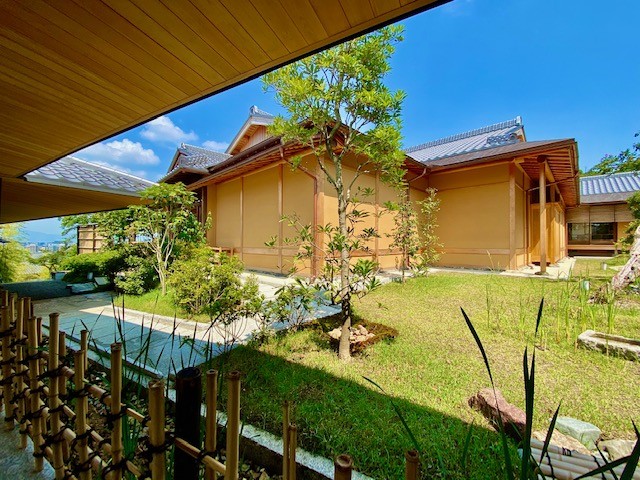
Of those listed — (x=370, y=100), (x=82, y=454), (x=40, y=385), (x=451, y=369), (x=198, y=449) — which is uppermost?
(x=370, y=100)

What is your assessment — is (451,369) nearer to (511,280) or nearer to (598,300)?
(598,300)

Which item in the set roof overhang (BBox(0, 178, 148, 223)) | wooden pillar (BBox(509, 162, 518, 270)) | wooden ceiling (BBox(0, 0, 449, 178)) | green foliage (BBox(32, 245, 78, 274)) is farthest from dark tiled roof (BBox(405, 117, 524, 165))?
green foliage (BBox(32, 245, 78, 274))

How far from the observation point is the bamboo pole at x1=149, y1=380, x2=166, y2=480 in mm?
899

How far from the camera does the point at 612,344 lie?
3014mm

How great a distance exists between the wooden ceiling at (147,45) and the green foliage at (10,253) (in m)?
10.4

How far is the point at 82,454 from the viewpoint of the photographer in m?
1.24

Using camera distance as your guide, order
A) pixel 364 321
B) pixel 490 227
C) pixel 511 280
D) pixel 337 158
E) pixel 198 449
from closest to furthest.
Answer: pixel 198 449 < pixel 337 158 < pixel 364 321 < pixel 511 280 < pixel 490 227

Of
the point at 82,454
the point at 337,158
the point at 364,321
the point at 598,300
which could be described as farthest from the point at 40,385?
the point at 598,300

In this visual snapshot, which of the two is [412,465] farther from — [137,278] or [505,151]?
[505,151]

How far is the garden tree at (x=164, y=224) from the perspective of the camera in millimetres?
5953

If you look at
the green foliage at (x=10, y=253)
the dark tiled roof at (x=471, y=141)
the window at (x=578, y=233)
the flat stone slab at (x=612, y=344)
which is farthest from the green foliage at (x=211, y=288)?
the window at (x=578, y=233)

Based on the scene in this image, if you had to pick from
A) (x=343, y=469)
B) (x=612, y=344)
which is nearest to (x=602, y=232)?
(x=612, y=344)

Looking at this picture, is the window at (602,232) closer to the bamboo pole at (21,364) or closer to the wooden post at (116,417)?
the wooden post at (116,417)

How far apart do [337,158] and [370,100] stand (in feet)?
2.29
